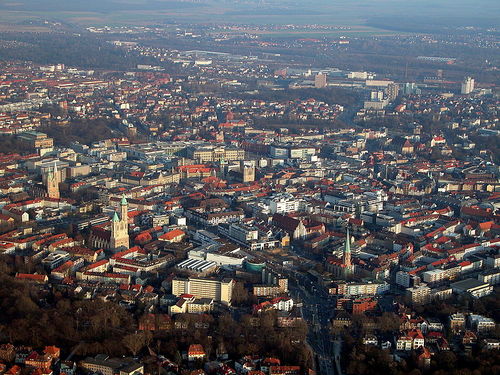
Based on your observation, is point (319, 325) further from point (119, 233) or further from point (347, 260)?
point (119, 233)

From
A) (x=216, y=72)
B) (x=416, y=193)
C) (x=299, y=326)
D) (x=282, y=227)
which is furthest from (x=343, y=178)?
(x=216, y=72)

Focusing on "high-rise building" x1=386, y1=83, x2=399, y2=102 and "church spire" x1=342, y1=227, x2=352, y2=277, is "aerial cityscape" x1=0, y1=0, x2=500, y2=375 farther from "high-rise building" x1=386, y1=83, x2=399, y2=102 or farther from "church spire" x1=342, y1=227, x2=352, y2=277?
"high-rise building" x1=386, y1=83, x2=399, y2=102

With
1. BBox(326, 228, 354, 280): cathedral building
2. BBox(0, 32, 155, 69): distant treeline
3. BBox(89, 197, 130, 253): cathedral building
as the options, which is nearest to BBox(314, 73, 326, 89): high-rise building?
BBox(0, 32, 155, 69): distant treeline

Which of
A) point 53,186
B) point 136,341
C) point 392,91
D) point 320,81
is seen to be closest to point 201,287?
point 136,341

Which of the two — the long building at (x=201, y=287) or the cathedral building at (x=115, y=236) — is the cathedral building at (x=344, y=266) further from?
the cathedral building at (x=115, y=236)

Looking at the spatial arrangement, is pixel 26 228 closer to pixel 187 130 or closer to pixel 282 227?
pixel 282 227

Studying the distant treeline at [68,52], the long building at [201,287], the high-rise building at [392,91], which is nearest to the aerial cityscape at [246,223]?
the long building at [201,287]

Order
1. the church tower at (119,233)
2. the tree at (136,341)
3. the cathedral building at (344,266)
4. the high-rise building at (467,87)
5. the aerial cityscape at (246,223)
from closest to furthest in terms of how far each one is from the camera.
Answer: the tree at (136,341)
the aerial cityscape at (246,223)
the cathedral building at (344,266)
the church tower at (119,233)
the high-rise building at (467,87)

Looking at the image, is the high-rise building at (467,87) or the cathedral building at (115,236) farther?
the high-rise building at (467,87)
